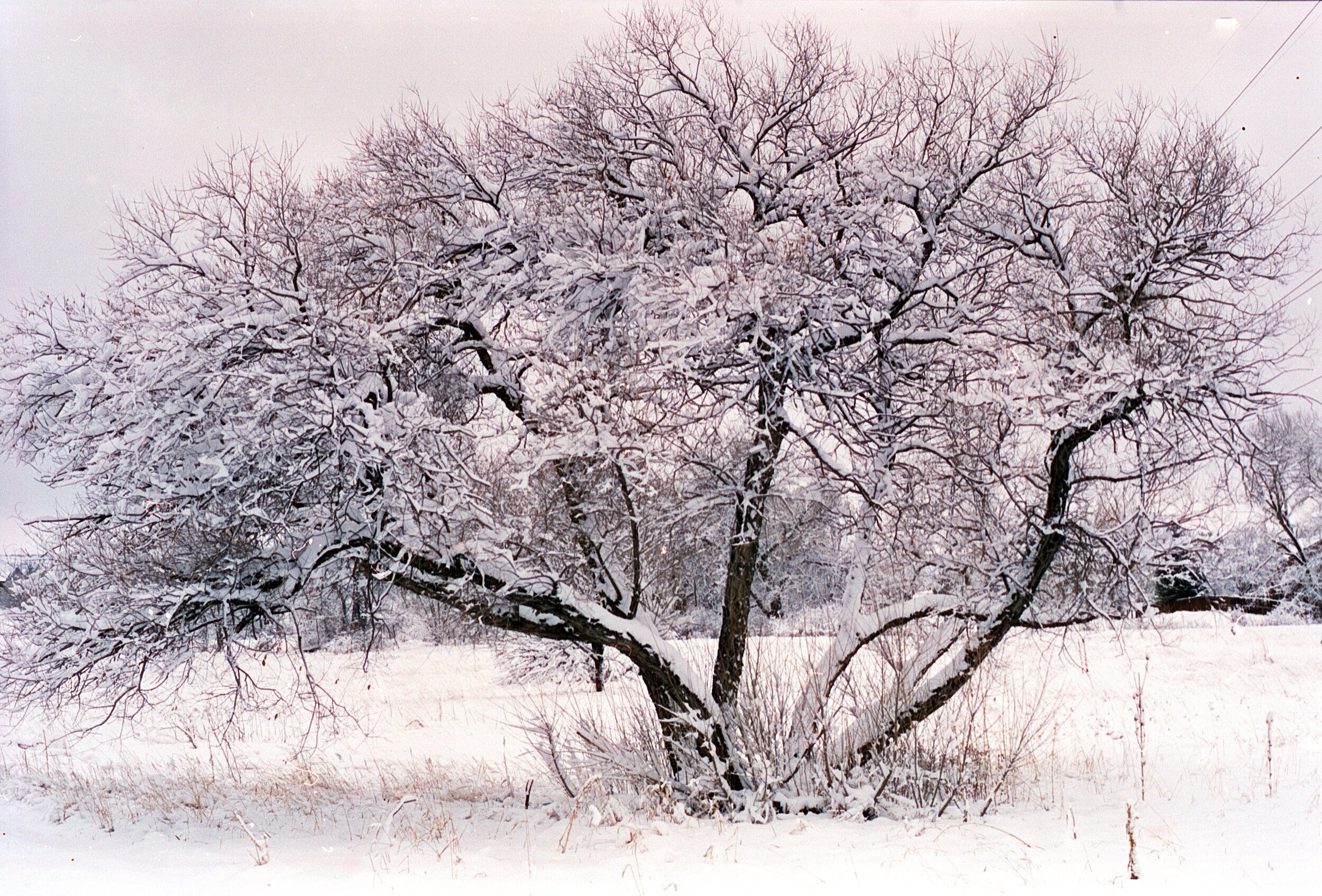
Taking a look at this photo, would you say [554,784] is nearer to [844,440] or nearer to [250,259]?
[844,440]

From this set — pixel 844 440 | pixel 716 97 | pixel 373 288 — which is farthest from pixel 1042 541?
pixel 373 288

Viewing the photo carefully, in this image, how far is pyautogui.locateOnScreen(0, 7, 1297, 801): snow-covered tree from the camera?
20.0 feet

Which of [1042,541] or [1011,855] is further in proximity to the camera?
[1042,541]

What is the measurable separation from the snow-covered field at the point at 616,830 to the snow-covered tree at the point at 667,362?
1.15m

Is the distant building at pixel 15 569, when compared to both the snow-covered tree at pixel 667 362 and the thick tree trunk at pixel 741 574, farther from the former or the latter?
the thick tree trunk at pixel 741 574

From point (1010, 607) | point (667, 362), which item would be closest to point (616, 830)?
point (667, 362)

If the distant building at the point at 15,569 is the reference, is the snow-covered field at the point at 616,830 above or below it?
below

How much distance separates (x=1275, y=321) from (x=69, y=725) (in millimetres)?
18331

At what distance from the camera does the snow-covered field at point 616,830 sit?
479 centimetres

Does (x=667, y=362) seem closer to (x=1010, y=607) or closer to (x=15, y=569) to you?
(x=1010, y=607)

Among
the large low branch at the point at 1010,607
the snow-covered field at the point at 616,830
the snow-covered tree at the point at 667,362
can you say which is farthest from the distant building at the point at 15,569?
the large low branch at the point at 1010,607

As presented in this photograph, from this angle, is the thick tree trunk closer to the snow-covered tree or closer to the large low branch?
the snow-covered tree

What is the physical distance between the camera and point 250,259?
6.60m

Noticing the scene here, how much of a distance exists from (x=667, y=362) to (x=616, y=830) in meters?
3.48
